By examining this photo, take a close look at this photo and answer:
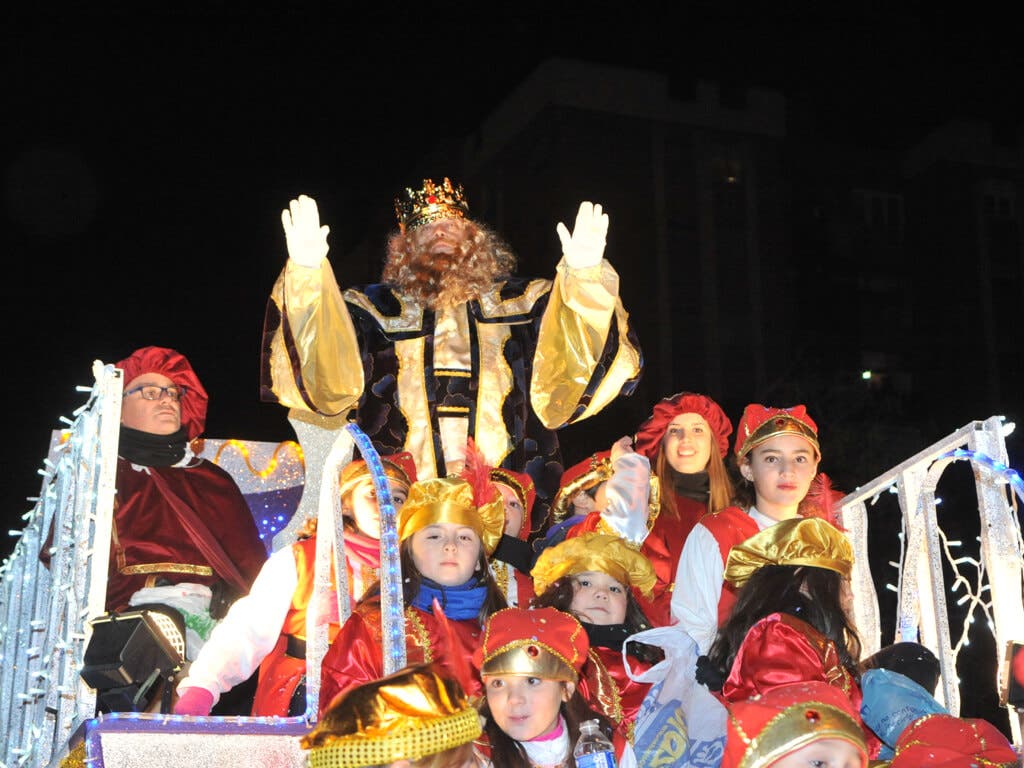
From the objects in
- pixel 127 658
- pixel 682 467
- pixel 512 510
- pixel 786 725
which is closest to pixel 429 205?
pixel 512 510

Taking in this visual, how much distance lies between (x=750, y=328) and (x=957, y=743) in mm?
15944

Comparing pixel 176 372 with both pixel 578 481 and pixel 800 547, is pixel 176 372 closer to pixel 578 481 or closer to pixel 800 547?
pixel 578 481

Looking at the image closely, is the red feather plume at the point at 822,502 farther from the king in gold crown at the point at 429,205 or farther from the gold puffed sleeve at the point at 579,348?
the king in gold crown at the point at 429,205

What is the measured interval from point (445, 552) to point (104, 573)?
1047 mm

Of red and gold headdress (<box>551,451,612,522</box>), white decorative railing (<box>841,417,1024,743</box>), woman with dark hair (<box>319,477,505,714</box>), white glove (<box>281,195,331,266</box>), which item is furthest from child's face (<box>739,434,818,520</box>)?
white glove (<box>281,195,331,266</box>)

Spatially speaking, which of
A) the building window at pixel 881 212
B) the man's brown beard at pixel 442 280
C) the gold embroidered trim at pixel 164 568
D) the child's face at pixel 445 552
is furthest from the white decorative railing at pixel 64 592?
the building window at pixel 881 212

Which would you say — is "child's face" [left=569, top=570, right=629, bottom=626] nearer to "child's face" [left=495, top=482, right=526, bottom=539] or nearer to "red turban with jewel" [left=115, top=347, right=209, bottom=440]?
"child's face" [left=495, top=482, right=526, bottom=539]

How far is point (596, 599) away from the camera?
14.8 feet

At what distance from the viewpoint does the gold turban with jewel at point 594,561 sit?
4531 millimetres

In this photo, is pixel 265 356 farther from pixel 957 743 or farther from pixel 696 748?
pixel 957 743

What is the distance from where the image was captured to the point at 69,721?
12.8ft

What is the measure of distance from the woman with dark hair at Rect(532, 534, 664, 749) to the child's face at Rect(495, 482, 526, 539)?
63 cm

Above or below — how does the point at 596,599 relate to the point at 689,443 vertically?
below

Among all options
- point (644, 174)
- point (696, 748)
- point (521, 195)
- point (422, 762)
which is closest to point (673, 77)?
point (644, 174)
